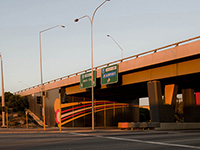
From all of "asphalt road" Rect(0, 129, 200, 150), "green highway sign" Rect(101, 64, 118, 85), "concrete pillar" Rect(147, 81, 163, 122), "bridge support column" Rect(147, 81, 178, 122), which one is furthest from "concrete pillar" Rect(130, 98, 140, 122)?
"asphalt road" Rect(0, 129, 200, 150)

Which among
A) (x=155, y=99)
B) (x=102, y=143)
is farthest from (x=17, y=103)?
(x=102, y=143)

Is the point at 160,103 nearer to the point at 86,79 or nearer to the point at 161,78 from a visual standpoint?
the point at 161,78

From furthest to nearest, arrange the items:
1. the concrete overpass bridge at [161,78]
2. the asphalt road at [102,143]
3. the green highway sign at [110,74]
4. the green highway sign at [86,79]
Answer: the green highway sign at [86,79] → the green highway sign at [110,74] → the concrete overpass bridge at [161,78] → the asphalt road at [102,143]

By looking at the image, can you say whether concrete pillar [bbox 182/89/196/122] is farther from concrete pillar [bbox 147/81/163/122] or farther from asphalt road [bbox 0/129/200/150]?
asphalt road [bbox 0/129/200/150]

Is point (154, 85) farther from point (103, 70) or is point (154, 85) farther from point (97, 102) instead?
point (97, 102)

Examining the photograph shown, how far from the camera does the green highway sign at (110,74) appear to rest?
32.6 m

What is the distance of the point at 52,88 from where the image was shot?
47.9 metres

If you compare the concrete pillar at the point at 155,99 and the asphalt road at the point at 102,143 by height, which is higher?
the concrete pillar at the point at 155,99

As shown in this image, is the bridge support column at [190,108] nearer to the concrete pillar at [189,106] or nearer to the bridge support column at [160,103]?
the concrete pillar at [189,106]

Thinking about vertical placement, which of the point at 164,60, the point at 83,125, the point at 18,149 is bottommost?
the point at 83,125

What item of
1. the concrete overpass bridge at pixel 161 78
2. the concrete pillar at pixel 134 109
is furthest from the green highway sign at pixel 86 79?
the concrete pillar at pixel 134 109

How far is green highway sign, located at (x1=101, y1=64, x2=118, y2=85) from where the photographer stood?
107 ft


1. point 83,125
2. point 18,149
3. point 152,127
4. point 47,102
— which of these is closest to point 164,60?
point 152,127

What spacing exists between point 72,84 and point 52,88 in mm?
5918
